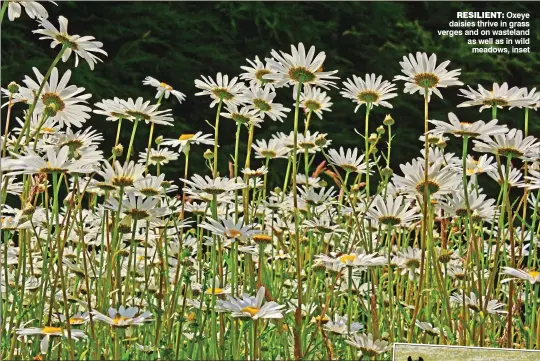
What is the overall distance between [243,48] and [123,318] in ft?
Answer: 7.97

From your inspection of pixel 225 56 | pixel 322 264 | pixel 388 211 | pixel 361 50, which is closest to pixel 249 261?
pixel 322 264

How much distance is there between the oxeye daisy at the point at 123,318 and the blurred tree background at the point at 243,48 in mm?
1944

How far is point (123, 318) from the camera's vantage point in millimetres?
1199

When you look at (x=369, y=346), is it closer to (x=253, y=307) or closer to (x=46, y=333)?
(x=253, y=307)

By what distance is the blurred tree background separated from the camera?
10.5 feet

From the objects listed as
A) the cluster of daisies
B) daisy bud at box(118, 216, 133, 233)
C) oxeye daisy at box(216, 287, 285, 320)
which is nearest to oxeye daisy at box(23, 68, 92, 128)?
the cluster of daisies

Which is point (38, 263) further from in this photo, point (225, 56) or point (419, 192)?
point (225, 56)

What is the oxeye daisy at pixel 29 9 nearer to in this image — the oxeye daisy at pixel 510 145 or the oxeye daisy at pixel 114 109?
the oxeye daisy at pixel 114 109

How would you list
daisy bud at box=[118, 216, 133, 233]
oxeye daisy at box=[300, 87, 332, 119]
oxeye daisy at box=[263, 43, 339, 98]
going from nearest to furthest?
→ oxeye daisy at box=[263, 43, 339, 98], daisy bud at box=[118, 216, 133, 233], oxeye daisy at box=[300, 87, 332, 119]

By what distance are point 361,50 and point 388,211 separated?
2.07 metres

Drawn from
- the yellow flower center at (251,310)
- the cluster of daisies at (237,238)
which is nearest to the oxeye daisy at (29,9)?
the cluster of daisies at (237,238)

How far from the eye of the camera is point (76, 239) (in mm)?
1698

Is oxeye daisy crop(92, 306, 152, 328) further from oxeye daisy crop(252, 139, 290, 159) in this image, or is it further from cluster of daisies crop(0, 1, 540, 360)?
oxeye daisy crop(252, 139, 290, 159)

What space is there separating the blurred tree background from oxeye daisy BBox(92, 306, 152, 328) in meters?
1.94
